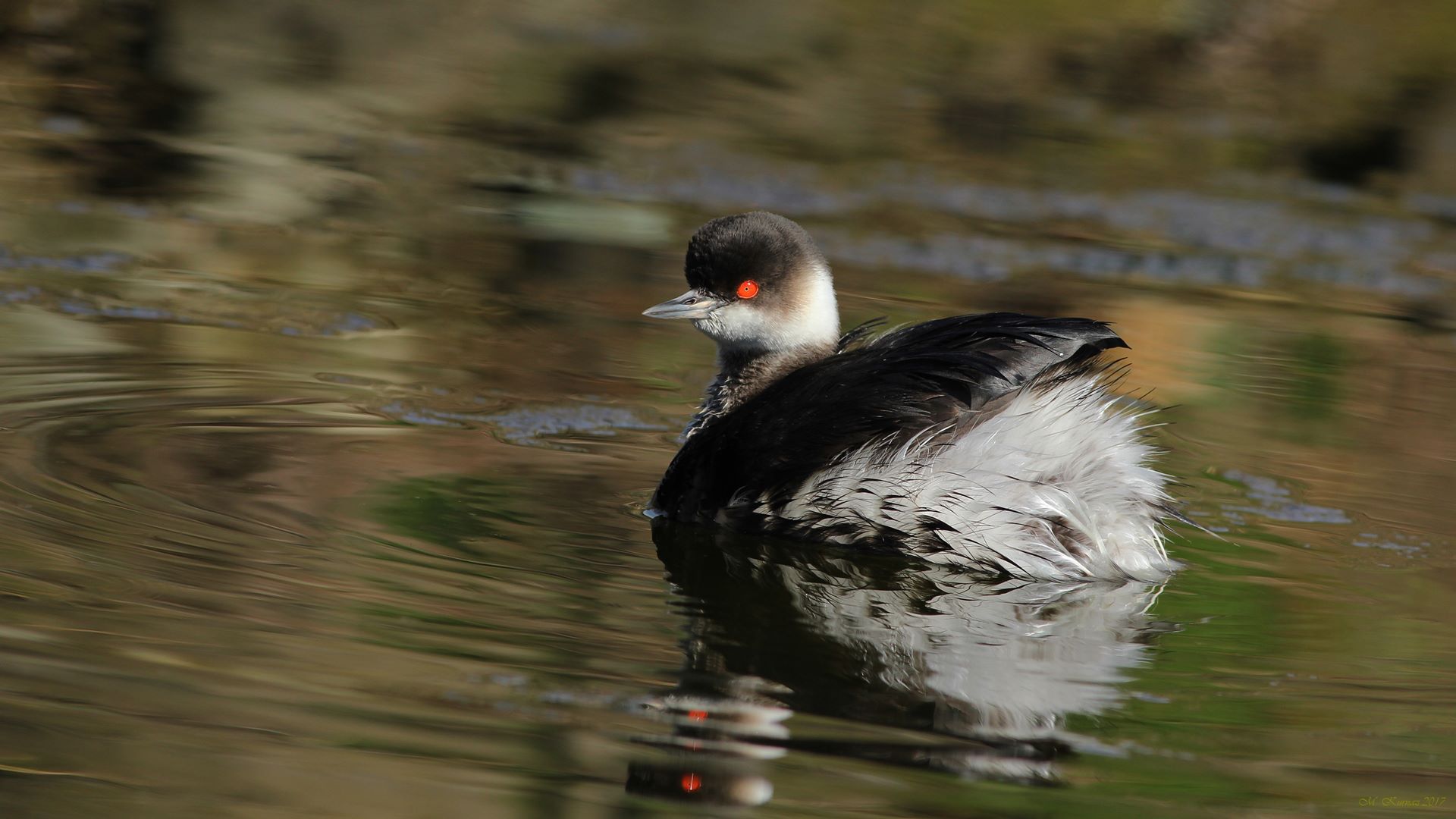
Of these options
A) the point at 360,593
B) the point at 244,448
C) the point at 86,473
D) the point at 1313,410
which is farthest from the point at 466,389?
the point at 1313,410

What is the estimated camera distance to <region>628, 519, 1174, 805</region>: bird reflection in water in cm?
379

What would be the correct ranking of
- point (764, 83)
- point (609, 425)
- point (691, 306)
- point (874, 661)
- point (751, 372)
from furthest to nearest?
point (764, 83)
point (609, 425)
point (751, 372)
point (691, 306)
point (874, 661)

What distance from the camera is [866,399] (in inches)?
208

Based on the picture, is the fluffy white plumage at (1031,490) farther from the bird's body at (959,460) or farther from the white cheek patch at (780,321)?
the white cheek patch at (780,321)

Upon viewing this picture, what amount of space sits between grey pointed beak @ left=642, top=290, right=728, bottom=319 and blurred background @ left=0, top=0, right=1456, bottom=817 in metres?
0.52

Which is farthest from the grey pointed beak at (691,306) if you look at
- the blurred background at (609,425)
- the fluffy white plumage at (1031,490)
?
the fluffy white plumage at (1031,490)

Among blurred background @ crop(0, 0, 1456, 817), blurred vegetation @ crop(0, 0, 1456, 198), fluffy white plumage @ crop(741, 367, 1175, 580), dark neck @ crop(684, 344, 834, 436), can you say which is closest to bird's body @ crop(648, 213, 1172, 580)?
fluffy white plumage @ crop(741, 367, 1175, 580)

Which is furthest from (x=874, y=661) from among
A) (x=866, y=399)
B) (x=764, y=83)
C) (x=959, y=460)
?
(x=764, y=83)

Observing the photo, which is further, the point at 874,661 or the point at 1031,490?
the point at 1031,490

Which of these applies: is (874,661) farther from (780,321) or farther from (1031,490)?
(780,321)

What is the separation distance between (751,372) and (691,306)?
0.34 metres

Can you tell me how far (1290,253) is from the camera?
9844mm

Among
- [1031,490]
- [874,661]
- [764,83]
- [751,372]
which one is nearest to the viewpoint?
[874,661]

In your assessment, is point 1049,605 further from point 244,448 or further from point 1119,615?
point 244,448
